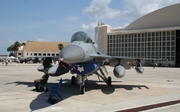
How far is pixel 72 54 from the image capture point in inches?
409

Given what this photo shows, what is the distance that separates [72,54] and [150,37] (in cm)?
6784

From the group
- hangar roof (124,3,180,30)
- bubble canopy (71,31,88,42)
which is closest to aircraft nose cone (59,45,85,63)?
bubble canopy (71,31,88,42)

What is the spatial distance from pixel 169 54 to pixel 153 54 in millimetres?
4937

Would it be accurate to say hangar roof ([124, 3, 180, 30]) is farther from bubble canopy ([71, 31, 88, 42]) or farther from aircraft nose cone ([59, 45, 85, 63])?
aircraft nose cone ([59, 45, 85, 63])

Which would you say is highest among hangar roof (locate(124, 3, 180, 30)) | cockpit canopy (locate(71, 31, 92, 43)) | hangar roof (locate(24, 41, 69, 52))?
hangar roof (locate(124, 3, 180, 30))

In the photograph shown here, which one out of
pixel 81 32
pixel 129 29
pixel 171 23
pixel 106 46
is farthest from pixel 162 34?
pixel 81 32

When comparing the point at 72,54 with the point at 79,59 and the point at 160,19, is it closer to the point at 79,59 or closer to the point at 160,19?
the point at 79,59

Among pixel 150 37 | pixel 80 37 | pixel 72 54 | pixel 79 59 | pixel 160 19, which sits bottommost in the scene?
pixel 79 59

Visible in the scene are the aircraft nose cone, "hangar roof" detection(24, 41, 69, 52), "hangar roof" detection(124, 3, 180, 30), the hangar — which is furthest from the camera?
"hangar roof" detection(24, 41, 69, 52)

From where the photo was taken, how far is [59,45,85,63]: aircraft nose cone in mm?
10195

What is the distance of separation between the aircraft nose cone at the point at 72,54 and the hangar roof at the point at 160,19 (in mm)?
67238

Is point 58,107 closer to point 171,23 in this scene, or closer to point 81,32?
point 81,32

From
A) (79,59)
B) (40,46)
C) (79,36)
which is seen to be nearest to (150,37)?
(79,36)

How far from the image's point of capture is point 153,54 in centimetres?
7388
